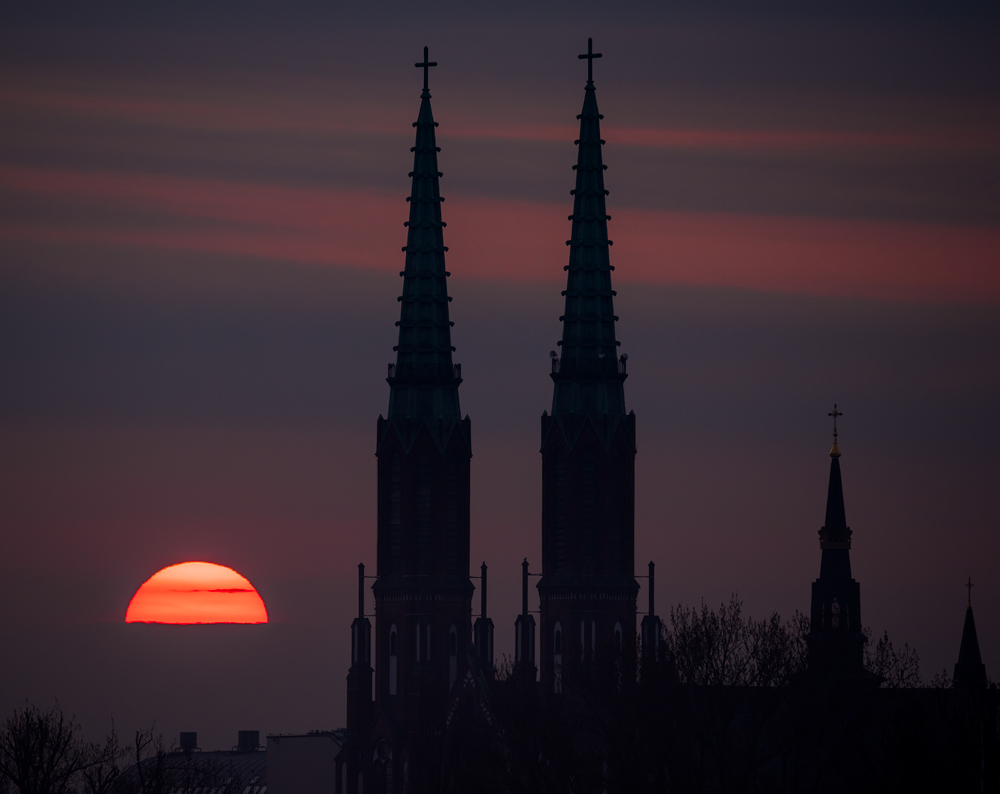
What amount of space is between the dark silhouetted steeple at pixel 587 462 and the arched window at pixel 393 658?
24.5 feet

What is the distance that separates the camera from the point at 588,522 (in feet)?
435

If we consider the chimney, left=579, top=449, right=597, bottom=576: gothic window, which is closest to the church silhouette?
left=579, top=449, right=597, bottom=576: gothic window

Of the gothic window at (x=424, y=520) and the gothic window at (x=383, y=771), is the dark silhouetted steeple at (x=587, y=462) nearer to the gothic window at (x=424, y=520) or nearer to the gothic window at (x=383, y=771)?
the gothic window at (x=424, y=520)

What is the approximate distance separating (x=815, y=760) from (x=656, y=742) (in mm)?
6407

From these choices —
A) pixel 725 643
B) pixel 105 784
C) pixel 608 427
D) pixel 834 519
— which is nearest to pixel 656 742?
pixel 725 643

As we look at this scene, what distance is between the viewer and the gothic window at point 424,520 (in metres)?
134

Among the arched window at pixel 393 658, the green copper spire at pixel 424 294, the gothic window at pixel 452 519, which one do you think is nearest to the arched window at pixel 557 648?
the gothic window at pixel 452 519

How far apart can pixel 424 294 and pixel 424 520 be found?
38.2 ft

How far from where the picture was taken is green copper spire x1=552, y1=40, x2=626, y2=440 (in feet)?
443

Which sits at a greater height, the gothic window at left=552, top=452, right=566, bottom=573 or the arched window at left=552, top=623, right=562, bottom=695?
the gothic window at left=552, top=452, right=566, bottom=573

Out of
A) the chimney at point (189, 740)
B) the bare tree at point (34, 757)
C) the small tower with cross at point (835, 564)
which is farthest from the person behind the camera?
the chimney at point (189, 740)

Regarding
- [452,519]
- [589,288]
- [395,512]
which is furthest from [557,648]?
[589,288]

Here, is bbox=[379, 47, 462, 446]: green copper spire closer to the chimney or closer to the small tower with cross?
the small tower with cross

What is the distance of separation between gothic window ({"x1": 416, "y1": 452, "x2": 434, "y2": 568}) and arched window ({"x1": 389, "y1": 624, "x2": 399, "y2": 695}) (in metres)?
3.94
